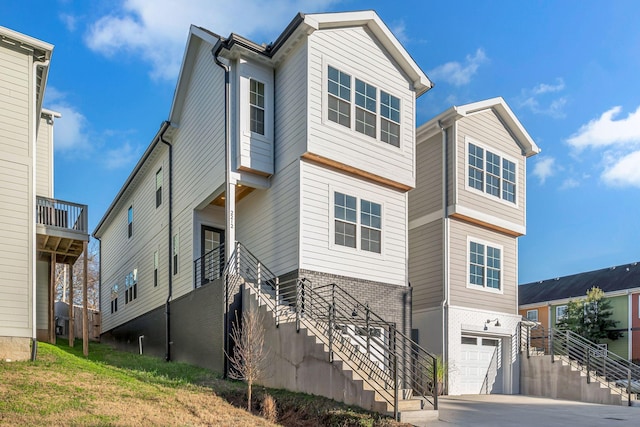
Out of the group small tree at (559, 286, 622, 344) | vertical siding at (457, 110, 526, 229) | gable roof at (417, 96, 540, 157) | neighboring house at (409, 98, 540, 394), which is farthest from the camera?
small tree at (559, 286, 622, 344)

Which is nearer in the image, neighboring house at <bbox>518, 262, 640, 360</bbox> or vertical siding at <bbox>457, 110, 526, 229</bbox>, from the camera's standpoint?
vertical siding at <bbox>457, 110, 526, 229</bbox>

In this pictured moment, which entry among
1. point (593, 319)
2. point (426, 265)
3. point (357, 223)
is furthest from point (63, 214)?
point (593, 319)

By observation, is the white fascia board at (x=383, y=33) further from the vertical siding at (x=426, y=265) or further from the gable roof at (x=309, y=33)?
the vertical siding at (x=426, y=265)

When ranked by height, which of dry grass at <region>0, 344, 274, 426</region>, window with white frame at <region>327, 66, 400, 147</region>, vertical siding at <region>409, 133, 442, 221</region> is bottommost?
dry grass at <region>0, 344, 274, 426</region>

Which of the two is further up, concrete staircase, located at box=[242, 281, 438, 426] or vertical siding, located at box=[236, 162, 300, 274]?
vertical siding, located at box=[236, 162, 300, 274]

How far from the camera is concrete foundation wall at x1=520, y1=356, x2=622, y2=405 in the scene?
1605 cm

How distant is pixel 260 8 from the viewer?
14.6 metres

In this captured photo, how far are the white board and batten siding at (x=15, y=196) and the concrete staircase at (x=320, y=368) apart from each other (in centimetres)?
525

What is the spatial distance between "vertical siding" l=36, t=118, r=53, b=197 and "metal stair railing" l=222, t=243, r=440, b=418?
8.90 metres

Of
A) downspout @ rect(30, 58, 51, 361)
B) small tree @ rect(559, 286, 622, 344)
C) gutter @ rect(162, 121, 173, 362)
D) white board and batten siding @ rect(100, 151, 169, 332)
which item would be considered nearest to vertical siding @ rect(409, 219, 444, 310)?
gutter @ rect(162, 121, 173, 362)

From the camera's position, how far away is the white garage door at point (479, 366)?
17.6 metres

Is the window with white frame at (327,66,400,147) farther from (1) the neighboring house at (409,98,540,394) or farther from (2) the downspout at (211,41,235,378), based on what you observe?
(1) the neighboring house at (409,98,540,394)

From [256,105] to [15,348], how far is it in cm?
818

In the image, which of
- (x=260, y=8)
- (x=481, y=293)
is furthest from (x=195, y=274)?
(x=481, y=293)
